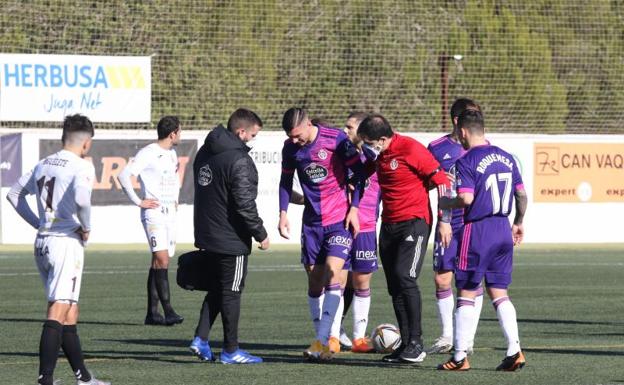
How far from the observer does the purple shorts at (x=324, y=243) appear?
1204 centimetres

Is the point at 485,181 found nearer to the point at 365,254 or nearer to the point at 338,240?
the point at 338,240

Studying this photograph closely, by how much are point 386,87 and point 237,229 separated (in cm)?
3102

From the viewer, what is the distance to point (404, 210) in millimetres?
11703

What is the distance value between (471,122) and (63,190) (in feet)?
10.9

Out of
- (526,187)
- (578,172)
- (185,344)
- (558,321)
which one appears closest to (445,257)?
(185,344)

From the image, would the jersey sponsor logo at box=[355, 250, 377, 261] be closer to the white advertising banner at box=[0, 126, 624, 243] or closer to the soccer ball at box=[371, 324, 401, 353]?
the soccer ball at box=[371, 324, 401, 353]

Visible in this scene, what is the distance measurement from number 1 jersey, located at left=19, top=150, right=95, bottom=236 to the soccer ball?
3642 mm

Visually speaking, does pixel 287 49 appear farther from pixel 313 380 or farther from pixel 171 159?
pixel 313 380

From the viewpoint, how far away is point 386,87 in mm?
42250

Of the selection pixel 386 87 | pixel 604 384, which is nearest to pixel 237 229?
pixel 604 384

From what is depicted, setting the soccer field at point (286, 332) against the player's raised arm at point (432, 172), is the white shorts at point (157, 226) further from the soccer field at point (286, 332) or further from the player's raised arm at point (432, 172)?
the player's raised arm at point (432, 172)

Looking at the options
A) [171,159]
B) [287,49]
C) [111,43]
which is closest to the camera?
[171,159]

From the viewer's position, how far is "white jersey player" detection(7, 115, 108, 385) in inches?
381

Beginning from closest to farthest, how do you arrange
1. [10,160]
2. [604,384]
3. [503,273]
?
[604,384]
[503,273]
[10,160]
